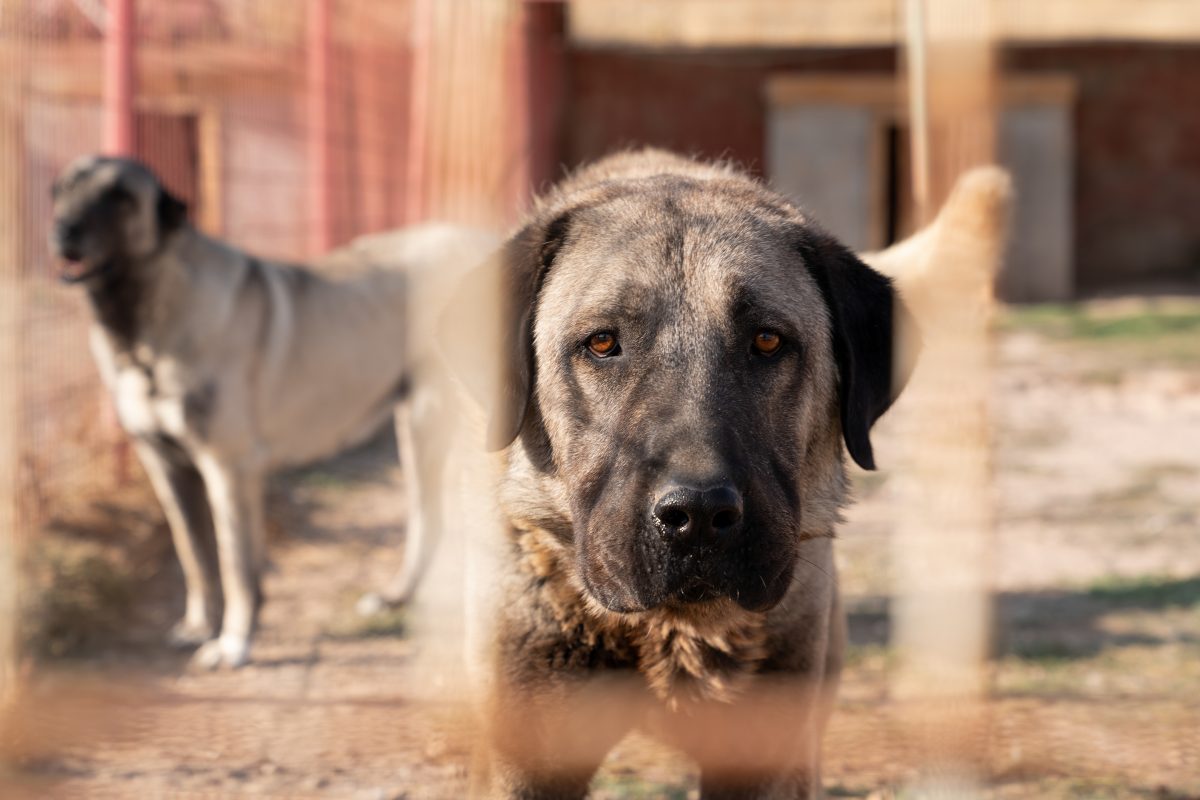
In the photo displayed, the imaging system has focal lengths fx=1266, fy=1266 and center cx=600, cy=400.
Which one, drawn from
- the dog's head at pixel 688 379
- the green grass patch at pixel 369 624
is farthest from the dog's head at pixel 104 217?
the dog's head at pixel 688 379

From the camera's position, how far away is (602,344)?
2467 mm

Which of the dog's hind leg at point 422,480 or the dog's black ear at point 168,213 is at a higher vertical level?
the dog's black ear at point 168,213

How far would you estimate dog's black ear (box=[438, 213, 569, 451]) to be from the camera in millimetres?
2594

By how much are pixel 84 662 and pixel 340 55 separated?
515 centimetres

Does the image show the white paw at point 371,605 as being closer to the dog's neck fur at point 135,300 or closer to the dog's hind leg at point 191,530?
the dog's hind leg at point 191,530

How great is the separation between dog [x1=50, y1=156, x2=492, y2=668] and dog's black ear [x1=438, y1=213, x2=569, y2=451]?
2.46 meters

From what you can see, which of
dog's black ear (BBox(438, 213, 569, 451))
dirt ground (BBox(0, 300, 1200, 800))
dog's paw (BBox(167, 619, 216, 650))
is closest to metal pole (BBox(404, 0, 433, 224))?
dirt ground (BBox(0, 300, 1200, 800))

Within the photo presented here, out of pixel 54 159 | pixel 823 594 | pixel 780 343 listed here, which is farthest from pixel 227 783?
pixel 54 159

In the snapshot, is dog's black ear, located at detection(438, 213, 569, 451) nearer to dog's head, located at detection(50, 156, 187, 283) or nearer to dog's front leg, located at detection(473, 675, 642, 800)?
dog's front leg, located at detection(473, 675, 642, 800)

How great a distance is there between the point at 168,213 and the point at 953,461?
345 cm

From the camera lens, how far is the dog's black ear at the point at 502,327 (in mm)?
2594

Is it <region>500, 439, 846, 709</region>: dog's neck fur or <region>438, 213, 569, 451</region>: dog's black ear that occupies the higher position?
<region>438, 213, 569, 451</region>: dog's black ear

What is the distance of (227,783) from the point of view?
11.7 ft

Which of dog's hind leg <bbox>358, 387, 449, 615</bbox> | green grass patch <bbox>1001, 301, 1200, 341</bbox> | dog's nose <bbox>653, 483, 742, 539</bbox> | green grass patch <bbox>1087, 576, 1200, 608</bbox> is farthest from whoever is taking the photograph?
green grass patch <bbox>1001, 301, 1200, 341</bbox>
